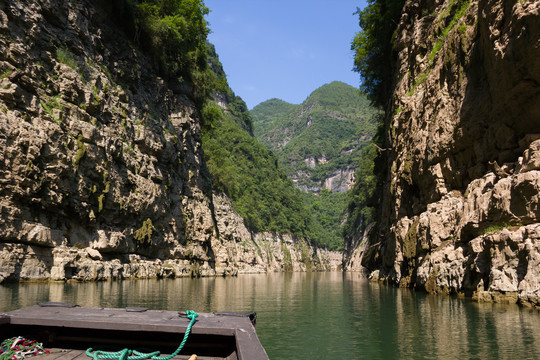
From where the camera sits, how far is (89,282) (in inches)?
992

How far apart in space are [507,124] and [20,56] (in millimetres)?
26268

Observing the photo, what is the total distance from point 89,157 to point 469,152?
23617 millimetres

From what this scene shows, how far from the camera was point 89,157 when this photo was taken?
90.0ft

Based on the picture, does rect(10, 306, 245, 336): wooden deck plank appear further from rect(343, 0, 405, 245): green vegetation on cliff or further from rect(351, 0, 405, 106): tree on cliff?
rect(351, 0, 405, 106): tree on cliff

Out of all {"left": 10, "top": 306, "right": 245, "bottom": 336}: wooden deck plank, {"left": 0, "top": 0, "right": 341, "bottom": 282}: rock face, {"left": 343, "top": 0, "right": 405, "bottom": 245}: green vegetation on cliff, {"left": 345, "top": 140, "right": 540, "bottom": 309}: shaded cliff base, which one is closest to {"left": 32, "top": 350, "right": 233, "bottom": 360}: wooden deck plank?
{"left": 10, "top": 306, "right": 245, "bottom": 336}: wooden deck plank

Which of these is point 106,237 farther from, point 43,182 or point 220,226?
point 220,226

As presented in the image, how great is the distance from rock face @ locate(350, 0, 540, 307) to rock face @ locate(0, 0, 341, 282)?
20.6 m

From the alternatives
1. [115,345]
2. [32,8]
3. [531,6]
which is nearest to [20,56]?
[32,8]

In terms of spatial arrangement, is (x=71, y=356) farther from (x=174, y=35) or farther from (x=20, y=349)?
(x=174, y=35)

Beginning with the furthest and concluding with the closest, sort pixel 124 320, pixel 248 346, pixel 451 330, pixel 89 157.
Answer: pixel 89 157 < pixel 451 330 < pixel 124 320 < pixel 248 346

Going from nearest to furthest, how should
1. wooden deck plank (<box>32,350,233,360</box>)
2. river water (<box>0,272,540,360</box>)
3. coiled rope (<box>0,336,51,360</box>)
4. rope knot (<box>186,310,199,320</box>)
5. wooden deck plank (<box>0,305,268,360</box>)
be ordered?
coiled rope (<box>0,336,51,360</box>)
wooden deck plank (<box>32,350,233,360</box>)
wooden deck plank (<box>0,305,268,360</box>)
rope knot (<box>186,310,199,320</box>)
river water (<box>0,272,540,360</box>)

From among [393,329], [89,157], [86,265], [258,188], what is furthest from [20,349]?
[258,188]

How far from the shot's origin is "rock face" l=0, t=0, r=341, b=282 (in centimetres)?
2225

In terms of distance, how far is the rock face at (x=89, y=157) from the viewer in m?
22.2
